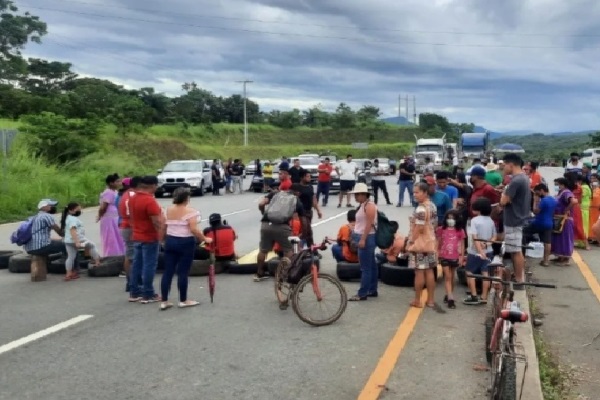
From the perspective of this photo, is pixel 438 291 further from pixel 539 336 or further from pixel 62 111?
pixel 62 111

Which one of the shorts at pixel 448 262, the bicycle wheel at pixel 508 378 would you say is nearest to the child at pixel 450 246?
the shorts at pixel 448 262

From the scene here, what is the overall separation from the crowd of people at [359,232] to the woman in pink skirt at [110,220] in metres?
0.02

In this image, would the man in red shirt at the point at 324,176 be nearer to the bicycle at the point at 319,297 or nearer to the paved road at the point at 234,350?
the paved road at the point at 234,350

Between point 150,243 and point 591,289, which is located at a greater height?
point 150,243

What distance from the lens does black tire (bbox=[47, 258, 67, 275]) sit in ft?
35.4

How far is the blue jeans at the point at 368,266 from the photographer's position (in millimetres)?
8328

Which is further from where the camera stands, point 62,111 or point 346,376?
point 62,111

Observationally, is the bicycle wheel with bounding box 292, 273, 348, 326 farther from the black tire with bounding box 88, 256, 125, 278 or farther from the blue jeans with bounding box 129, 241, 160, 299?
the black tire with bounding box 88, 256, 125, 278

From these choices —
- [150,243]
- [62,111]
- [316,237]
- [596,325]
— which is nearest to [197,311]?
[150,243]

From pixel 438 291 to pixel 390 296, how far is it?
0.74 meters

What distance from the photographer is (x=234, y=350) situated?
6469 mm

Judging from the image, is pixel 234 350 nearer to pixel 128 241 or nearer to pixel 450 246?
pixel 450 246

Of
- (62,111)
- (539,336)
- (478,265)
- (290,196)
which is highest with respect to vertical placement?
(62,111)

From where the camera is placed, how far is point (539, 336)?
7219 mm
